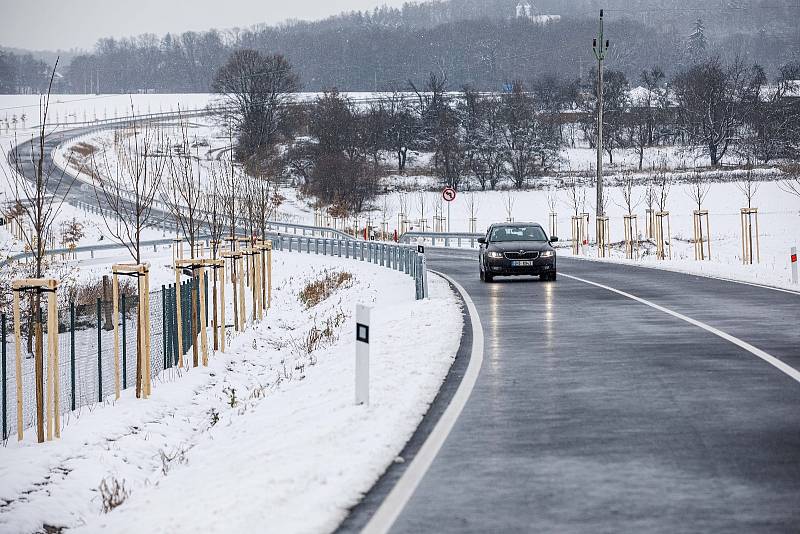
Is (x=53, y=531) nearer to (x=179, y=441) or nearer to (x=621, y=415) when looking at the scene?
(x=179, y=441)

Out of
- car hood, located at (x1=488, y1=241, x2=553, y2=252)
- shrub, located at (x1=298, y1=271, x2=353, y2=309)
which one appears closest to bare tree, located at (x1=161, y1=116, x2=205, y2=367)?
shrub, located at (x1=298, y1=271, x2=353, y2=309)

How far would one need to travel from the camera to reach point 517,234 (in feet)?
100

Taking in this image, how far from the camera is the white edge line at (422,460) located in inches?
268

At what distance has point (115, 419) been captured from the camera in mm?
16516

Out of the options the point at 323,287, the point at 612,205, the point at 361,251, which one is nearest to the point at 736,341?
the point at 323,287

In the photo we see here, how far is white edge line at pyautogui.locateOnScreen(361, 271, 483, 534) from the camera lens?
6.80 meters

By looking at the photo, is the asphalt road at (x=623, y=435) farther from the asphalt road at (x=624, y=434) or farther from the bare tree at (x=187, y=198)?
the bare tree at (x=187, y=198)

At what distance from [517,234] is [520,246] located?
1268mm

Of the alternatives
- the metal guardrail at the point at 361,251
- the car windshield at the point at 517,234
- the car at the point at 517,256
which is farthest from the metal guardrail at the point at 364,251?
the car windshield at the point at 517,234

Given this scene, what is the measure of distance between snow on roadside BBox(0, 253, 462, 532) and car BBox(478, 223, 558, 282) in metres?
4.17

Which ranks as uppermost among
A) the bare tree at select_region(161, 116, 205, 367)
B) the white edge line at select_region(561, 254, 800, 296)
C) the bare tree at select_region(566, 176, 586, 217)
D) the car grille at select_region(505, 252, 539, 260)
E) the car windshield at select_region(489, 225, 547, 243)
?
the bare tree at select_region(566, 176, 586, 217)

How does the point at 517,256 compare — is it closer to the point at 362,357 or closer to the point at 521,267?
the point at 521,267

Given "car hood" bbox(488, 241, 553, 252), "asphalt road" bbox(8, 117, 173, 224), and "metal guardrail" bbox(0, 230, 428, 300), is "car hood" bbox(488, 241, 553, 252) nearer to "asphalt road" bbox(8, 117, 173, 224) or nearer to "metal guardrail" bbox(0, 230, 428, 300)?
"metal guardrail" bbox(0, 230, 428, 300)

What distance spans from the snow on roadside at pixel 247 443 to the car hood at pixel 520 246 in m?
4.20
